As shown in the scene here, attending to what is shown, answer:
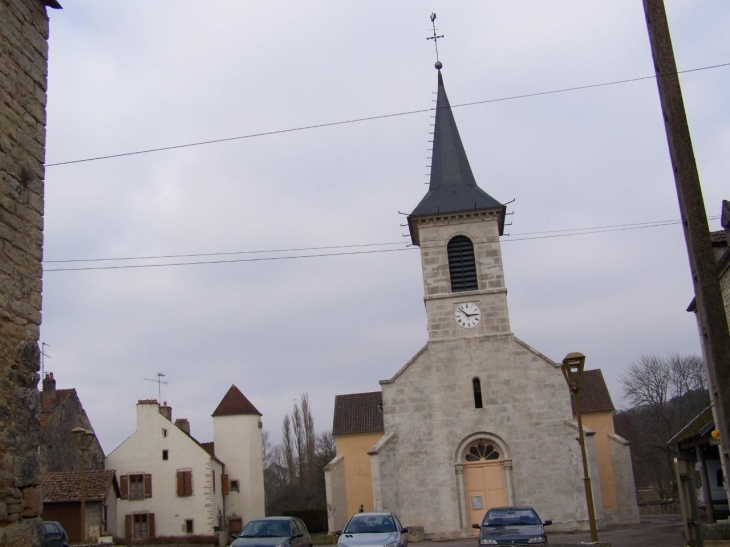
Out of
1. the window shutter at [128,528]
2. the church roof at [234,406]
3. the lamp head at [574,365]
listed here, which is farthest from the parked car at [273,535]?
the church roof at [234,406]

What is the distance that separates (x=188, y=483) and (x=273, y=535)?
2390 cm

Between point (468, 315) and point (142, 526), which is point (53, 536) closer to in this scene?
point (468, 315)

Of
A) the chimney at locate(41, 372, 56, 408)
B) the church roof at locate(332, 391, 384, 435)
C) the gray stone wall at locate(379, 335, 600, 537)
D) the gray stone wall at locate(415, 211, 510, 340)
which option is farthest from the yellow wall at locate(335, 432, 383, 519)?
the chimney at locate(41, 372, 56, 408)

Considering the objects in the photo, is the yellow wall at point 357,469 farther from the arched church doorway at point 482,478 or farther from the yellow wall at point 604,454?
the yellow wall at point 604,454

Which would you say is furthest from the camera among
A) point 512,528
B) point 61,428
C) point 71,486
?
point 61,428

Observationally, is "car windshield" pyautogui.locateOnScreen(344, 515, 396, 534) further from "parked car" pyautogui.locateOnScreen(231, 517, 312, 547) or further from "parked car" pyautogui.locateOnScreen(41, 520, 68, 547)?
"parked car" pyautogui.locateOnScreen(41, 520, 68, 547)

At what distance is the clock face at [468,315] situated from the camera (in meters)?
27.4

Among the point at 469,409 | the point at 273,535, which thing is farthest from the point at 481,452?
the point at 273,535

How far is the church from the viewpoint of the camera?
25.4m

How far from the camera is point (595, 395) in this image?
37.5 metres

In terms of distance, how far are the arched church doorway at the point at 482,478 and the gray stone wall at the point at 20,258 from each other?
2064cm

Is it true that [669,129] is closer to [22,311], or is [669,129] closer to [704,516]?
[22,311]

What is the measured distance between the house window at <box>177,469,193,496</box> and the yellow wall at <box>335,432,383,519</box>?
7821 mm

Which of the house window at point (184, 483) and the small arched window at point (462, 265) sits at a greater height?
the small arched window at point (462, 265)
